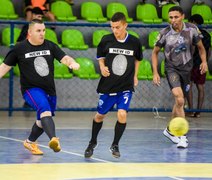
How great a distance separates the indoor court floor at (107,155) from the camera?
11109 millimetres

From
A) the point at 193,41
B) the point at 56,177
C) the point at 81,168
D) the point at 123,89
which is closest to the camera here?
the point at 56,177

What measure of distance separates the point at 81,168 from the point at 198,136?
4.71m

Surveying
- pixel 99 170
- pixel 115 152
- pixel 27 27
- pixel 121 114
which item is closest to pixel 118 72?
pixel 121 114

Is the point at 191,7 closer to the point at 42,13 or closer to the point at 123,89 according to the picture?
the point at 42,13

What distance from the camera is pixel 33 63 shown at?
12.5 metres

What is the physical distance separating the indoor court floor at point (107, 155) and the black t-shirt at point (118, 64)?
1074mm

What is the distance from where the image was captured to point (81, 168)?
11.6 metres

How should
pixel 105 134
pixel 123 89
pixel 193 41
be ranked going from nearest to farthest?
pixel 123 89, pixel 193 41, pixel 105 134

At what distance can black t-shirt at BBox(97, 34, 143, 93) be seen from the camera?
41.4 feet

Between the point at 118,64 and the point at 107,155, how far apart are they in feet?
4.66

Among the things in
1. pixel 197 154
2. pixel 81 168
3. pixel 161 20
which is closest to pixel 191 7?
pixel 161 20

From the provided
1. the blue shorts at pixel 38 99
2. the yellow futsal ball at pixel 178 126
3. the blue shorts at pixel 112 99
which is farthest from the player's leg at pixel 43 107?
the yellow futsal ball at pixel 178 126

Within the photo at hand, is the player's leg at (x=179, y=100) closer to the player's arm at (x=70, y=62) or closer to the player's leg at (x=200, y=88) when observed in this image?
the player's arm at (x=70, y=62)

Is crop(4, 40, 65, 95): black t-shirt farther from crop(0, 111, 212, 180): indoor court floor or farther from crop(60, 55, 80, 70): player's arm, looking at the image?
crop(0, 111, 212, 180): indoor court floor
